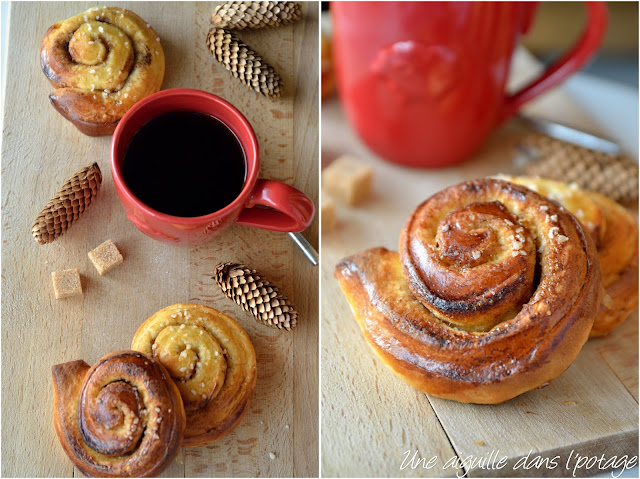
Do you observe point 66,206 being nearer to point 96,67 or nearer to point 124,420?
point 96,67

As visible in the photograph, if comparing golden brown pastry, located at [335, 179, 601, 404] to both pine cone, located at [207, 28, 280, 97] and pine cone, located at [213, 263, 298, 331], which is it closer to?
pine cone, located at [213, 263, 298, 331]

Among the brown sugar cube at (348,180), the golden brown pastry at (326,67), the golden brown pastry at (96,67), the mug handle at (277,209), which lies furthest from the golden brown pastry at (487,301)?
the golden brown pastry at (326,67)

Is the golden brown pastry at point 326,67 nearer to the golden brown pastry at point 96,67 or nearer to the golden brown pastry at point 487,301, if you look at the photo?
the golden brown pastry at point 96,67

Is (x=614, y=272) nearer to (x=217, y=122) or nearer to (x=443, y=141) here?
(x=443, y=141)

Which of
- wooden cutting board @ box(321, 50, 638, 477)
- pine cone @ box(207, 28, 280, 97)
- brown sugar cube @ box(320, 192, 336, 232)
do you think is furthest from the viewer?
brown sugar cube @ box(320, 192, 336, 232)

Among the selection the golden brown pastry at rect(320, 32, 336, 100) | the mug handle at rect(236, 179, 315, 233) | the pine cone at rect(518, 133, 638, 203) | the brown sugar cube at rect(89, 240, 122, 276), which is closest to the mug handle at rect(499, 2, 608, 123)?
the pine cone at rect(518, 133, 638, 203)

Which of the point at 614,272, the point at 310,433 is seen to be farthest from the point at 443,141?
the point at 310,433

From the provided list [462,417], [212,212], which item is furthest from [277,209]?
[462,417]
